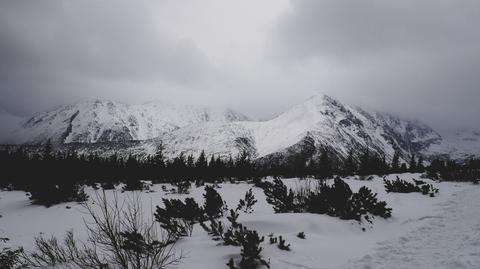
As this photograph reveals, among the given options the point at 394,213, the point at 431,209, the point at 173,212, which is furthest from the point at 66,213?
the point at 431,209

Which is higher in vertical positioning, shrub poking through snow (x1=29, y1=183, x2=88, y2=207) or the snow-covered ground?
the snow-covered ground

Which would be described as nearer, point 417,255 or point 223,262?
point 223,262

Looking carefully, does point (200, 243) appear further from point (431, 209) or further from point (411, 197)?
point (411, 197)

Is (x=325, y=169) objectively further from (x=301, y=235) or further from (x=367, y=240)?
(x=301, y=235)

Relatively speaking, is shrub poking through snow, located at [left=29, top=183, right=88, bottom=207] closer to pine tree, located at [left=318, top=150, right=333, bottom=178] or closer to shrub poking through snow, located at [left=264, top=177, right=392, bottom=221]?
shrub poking through snow, located at [left=264, top=177, right=392, bottom=221]

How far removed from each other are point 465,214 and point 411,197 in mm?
6618

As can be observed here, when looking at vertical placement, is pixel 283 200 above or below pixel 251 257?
above

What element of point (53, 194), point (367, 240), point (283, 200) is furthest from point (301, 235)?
point (53, 194)

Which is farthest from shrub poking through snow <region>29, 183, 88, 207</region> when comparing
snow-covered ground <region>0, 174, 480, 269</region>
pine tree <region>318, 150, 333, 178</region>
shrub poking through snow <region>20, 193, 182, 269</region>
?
pine tree <region>318, 150, 333, 178</region>

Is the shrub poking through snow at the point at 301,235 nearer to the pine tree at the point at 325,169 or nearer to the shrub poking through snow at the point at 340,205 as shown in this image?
the shrub poking through snow at the point at 340,205

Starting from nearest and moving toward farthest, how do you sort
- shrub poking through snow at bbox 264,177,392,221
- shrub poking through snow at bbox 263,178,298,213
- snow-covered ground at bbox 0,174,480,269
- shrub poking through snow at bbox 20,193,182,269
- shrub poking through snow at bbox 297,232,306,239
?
shrub poking through snow at bbox 20,193,182,269 → snow-covered ground at bbox 0,174,480,269 → shrub poking through snow at bbox 297,232,306,239 → shrub poking through snow at bbox 264,177,392,221 → shrub poking through snow at bbox 263,178,298,213

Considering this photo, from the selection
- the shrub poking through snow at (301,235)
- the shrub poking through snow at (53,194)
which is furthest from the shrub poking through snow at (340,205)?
the shrub poking through snow at (53,194)

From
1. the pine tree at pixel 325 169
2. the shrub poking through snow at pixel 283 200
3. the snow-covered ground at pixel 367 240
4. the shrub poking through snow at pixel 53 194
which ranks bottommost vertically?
the shrub poking through snow at pixel 53 194

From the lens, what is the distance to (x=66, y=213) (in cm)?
2075
